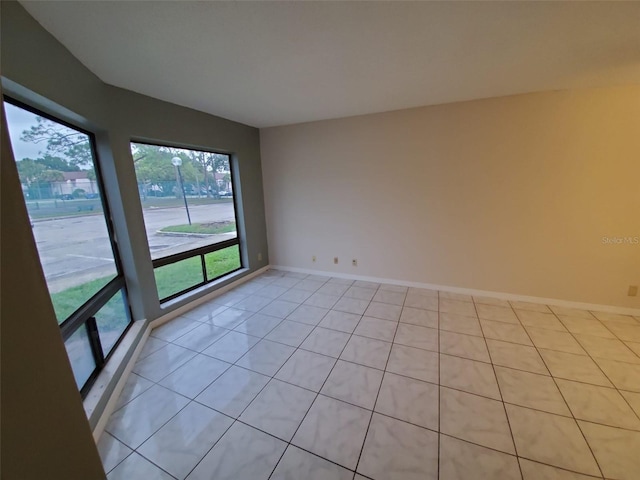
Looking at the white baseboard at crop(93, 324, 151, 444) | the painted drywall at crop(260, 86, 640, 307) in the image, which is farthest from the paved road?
the painted drywall at crop(260, 86, 640, 307)

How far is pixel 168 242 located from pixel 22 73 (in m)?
1.85

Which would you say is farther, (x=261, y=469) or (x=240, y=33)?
(x=240, y=33)

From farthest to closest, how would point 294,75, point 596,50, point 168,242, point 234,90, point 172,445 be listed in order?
point 168,242, point 234,90, point 294,75, point 596,50, point 172,445

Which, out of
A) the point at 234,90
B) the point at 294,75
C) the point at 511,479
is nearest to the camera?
the point at 511,479

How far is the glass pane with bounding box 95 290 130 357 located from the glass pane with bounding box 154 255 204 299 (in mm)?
411

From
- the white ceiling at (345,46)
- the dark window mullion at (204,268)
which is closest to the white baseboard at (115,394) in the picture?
the dark window mullion at (204,268)

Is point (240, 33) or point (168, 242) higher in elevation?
point (240, 33)

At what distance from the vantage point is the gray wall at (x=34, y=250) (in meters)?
0.68

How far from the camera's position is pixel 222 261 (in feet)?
12.3

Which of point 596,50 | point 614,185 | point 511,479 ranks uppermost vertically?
point 596,50

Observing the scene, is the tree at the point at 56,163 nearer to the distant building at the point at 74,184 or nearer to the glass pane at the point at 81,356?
the distant building at the point at 74,184

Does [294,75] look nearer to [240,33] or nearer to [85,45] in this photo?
[240,33]

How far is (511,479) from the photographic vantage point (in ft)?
4.12

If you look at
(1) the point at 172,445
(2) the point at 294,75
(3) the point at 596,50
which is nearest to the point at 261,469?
(1) the point at 172,445
